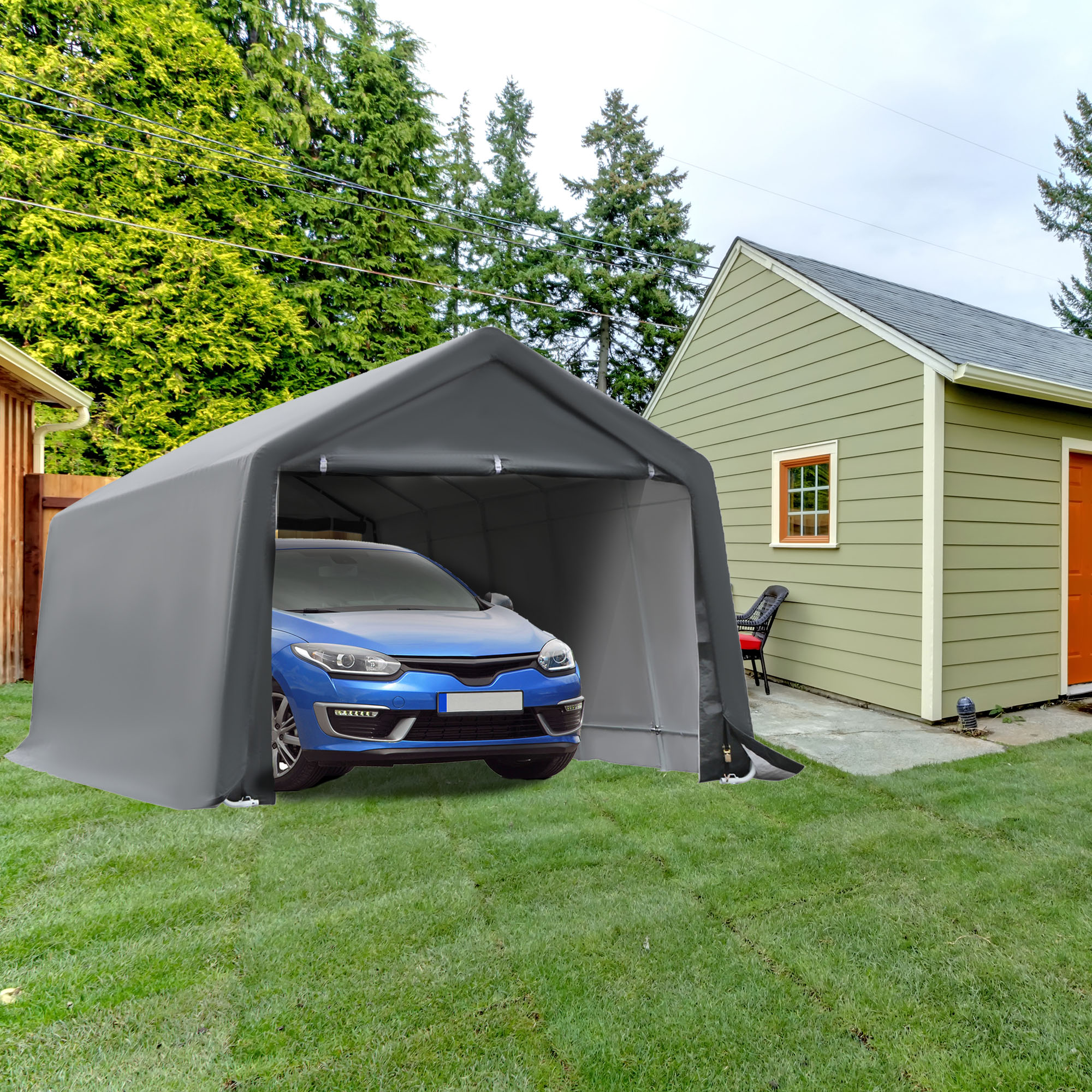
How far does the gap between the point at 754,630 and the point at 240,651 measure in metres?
5.25

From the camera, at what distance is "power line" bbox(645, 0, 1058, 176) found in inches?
405

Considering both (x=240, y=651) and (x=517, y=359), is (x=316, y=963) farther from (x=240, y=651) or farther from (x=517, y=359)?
(x=517, y=359)

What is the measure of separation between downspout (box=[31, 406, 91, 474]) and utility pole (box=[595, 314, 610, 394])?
14.8m

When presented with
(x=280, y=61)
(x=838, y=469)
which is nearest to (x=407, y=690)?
(x=838, y=469)

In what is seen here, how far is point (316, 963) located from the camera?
2287 millimetres

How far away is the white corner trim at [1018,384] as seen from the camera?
5.60 metres

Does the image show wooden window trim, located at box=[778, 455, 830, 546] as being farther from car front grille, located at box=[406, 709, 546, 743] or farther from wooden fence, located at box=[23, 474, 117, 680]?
wooden fence, located at box=[23, 474, 117, 680]

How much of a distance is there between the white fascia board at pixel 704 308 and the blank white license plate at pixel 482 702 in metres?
5.32

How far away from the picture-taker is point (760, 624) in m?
7.05

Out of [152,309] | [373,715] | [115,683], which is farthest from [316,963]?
[152,309]

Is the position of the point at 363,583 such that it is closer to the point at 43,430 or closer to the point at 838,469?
the point at 838,469

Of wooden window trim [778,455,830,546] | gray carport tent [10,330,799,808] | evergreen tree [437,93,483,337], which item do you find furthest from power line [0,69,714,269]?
gray carport tent [10,330,799,808]

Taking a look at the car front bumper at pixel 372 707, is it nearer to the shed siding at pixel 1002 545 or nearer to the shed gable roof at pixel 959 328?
the shed siding at pixel 1002 545

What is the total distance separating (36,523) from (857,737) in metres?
7.13
